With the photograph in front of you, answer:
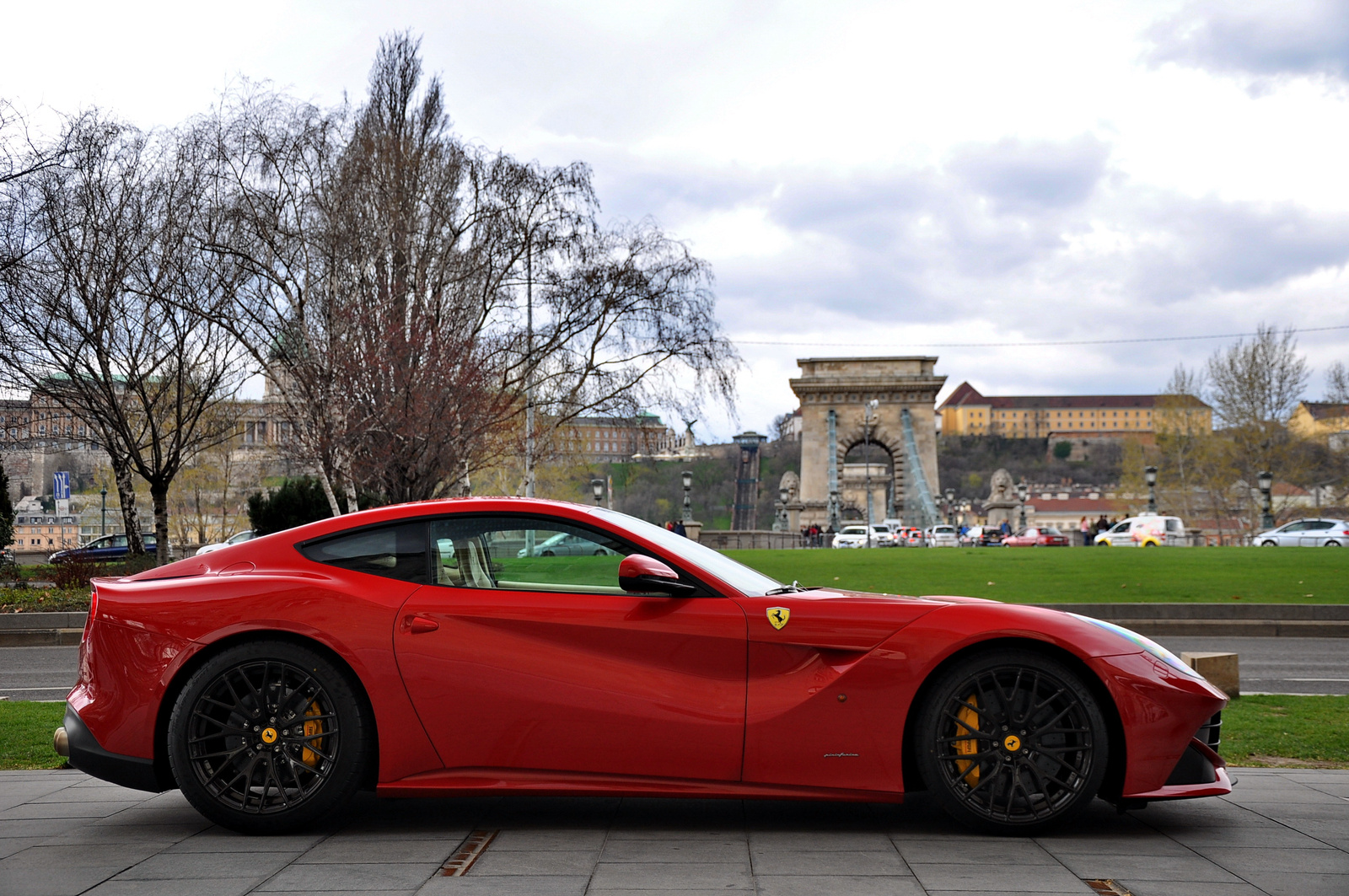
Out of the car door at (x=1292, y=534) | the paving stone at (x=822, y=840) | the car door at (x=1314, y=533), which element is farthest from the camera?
the car door at (x=1292, y=534)

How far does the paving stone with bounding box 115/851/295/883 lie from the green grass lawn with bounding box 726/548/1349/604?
13.9 meters

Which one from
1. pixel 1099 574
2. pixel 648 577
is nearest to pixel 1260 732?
pixel 648 577

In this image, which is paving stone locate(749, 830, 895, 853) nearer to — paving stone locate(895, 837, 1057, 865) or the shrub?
paving stone locate(895, 837, 1057, 865)

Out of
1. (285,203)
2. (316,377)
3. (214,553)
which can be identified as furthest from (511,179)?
(214,553)

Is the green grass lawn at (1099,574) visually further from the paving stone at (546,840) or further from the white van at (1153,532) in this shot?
the white van at (1153,532)

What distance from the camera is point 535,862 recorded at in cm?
378

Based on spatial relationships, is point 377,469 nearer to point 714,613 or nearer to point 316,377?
point 316,377

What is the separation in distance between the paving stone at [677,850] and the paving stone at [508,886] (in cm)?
29

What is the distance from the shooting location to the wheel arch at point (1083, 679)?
4.09 m

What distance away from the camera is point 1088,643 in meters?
4.16

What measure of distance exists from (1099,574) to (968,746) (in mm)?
18277

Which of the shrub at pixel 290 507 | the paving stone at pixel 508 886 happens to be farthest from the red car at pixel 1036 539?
the paving stone at pixel 508 886

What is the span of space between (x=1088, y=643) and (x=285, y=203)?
25514 millimetres

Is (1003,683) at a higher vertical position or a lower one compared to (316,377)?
lower
